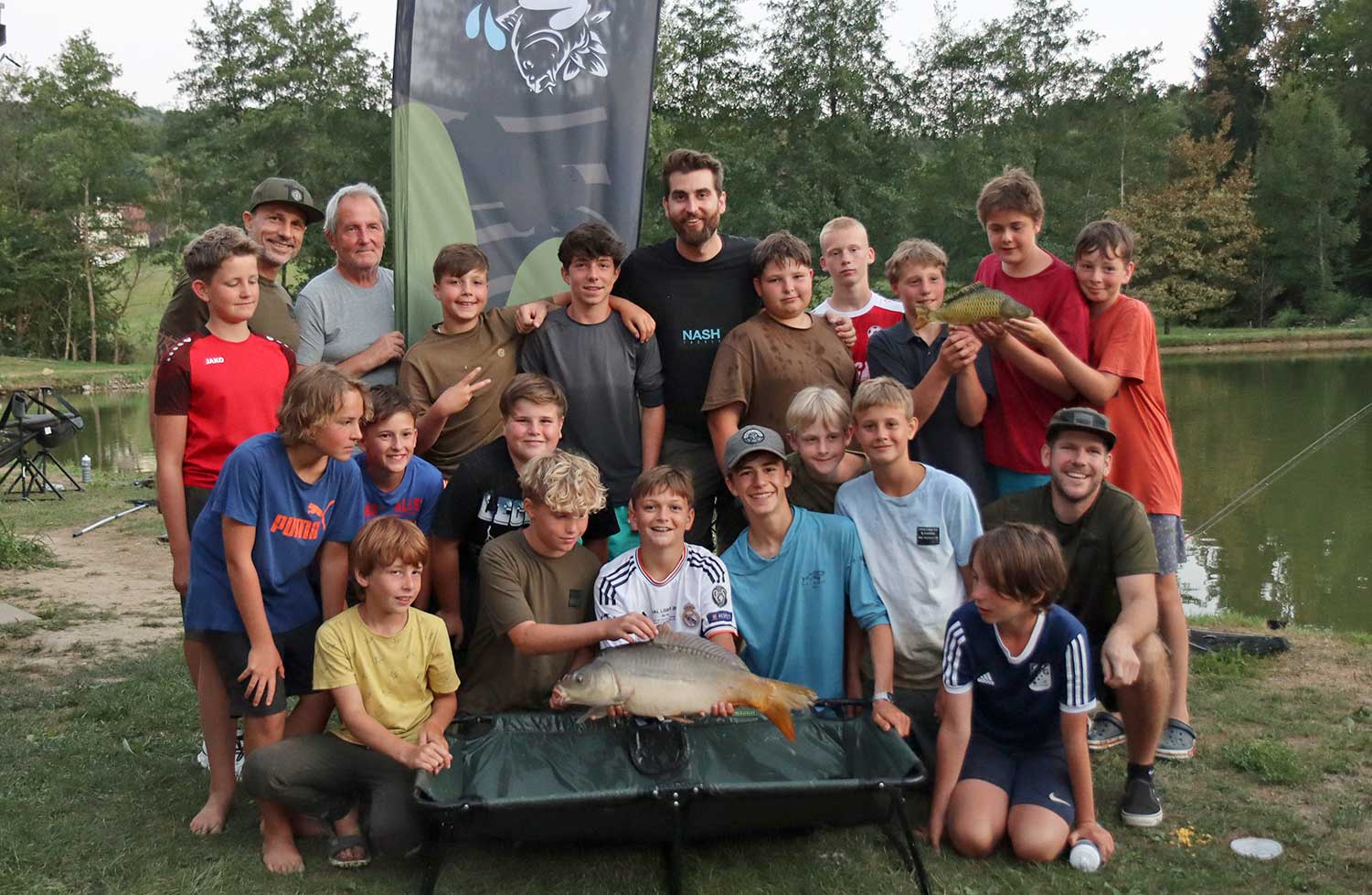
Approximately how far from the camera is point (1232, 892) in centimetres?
323

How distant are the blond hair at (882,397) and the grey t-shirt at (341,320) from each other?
1837mm

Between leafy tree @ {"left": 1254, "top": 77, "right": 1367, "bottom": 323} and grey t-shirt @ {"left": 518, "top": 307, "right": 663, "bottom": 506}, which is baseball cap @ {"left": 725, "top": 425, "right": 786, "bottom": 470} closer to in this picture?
grey t-shirt @ {"left": 518, "top": 307, "right": 663, "bottom": 506}

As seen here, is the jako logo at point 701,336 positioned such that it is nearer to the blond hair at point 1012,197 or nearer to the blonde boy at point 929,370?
the blonde boy at point 929,370

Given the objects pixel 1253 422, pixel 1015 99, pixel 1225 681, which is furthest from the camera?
pixel 1015 99

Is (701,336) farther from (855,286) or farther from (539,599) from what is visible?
(539,599)

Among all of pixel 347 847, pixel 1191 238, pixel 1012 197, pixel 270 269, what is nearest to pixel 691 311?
pixel 1012 197

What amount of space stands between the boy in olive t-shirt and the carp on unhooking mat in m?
0.15

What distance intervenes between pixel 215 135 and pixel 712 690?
4007cm

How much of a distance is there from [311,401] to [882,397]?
1804 mm

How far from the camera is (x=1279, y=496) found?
14633 mm

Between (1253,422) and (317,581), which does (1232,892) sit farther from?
(1253,422)

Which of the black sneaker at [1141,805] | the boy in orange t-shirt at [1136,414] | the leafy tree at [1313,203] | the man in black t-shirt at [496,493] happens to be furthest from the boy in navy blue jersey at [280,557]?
the leafy tree at [1313,203]

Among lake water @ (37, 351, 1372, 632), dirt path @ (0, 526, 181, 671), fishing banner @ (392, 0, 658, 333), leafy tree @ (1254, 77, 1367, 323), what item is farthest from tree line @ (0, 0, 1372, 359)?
fishing banner @ (392, 0, 658, 333)

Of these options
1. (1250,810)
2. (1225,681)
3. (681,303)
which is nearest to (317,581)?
(681,303)
